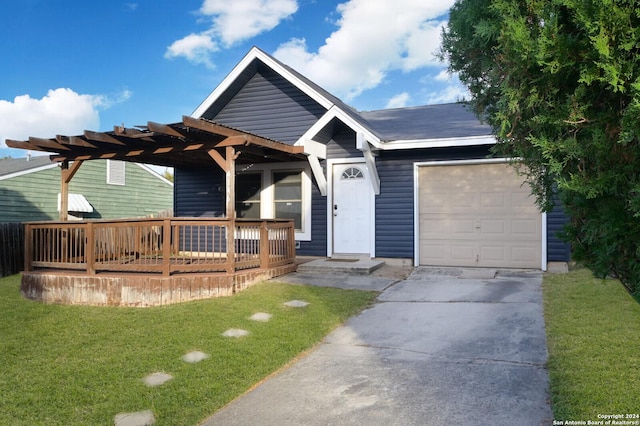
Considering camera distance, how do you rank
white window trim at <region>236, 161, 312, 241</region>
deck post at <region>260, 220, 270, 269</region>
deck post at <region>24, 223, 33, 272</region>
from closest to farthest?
deck post at <region>260, 220, 270, 269</region> → deck post at <region>24, 223, 33, 272</region> → white window trim at <region>236, 161, 312, 241</region>

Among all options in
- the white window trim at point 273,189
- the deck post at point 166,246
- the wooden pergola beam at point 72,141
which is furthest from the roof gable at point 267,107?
the deck post at point 166,246

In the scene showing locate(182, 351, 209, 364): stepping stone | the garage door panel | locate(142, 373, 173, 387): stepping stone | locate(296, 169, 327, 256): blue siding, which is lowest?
locate(142, 373, 173, 387): stepping stone

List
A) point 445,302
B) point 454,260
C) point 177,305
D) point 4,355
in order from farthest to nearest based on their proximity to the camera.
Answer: point 454,260 < point 177,305 < point 445,302 < point 4,355

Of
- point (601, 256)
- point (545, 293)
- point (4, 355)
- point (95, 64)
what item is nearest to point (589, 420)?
point (601, 256)

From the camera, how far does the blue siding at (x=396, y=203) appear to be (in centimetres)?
969

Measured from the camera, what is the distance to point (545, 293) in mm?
6680

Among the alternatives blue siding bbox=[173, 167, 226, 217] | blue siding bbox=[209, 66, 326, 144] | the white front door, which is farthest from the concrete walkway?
blue siding bbox=[173, 167, 226, 217]

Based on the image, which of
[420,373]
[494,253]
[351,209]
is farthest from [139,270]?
[494,253]

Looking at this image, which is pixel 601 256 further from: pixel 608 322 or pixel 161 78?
pixel 161 78

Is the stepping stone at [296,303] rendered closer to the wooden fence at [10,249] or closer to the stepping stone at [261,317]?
the stepping stone at [261,317]

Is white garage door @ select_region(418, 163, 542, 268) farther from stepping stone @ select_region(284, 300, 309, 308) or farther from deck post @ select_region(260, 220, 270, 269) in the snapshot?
stepping stone @ select_region(284, 300, 309, 308)

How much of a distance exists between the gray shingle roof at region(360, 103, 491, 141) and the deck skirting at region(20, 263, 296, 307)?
430 centimetres

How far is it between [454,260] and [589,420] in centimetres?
671

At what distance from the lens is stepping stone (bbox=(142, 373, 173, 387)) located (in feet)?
13.0
